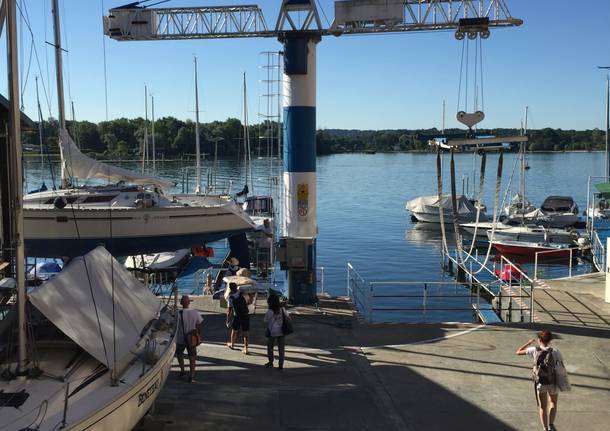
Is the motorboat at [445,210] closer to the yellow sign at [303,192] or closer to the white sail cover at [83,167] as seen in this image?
the white sail cover at [83,167]

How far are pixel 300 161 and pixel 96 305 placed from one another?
816cm

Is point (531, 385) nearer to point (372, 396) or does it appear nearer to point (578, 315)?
point (372, 396)

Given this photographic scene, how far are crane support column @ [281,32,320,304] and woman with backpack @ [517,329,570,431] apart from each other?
769 cm

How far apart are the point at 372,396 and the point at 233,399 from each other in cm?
211

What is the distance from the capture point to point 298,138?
15500 millimetres

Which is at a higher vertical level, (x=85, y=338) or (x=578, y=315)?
(x=85, y=338)

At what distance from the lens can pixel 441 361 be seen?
1140cm

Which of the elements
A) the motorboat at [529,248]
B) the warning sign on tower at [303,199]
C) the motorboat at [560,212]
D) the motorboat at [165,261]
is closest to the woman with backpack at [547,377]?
the warning sign on tower at [303,199]

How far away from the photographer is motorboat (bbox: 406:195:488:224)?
5112 centimetres

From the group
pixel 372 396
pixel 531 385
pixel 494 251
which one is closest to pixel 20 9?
pixel 372 396

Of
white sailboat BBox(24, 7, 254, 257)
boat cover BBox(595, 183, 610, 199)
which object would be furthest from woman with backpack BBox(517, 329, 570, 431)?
boat cover BBox(595, 183, 610, 199)

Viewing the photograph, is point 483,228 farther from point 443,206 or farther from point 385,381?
point 385,381

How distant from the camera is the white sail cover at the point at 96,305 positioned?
24.7ft

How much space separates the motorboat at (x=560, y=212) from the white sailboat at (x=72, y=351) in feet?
136
